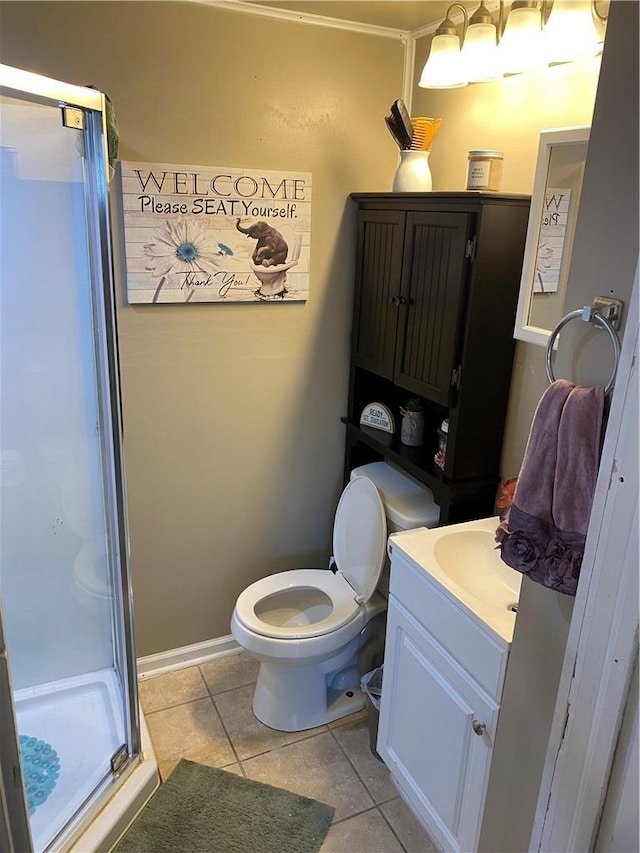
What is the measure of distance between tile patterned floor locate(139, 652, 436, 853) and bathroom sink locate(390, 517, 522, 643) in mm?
787

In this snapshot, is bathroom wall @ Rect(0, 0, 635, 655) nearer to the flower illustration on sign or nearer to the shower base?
the flower illustration on sign

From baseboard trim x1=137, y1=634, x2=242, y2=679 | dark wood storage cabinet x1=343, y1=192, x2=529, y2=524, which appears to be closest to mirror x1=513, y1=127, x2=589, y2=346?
A: dark wood storage cabinet x1=343, y1=192, x2=529, y2=524

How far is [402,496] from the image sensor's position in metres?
2.20

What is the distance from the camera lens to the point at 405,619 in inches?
69.2

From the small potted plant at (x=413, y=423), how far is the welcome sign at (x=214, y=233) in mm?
576

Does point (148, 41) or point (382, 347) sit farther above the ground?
point (148, 41)

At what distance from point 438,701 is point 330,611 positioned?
74 cm

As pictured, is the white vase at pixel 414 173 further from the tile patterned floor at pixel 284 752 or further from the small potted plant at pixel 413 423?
the tile patterned floor at pixel 284 752

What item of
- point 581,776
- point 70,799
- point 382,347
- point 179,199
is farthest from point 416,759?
point 179,199

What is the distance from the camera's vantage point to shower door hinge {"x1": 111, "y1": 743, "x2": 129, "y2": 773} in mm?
1896

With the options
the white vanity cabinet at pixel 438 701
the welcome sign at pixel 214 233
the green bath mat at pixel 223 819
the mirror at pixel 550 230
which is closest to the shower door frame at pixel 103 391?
the green bath mat at pixel 223 819

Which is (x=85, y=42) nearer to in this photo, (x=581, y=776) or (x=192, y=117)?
(x=192, y=117)

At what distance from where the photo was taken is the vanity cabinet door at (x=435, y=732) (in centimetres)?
150

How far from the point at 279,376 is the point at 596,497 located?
5.08 feet
